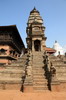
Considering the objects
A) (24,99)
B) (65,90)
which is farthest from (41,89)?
(24,99)

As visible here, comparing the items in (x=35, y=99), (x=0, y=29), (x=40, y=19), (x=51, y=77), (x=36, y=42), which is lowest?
(x=35, y=99)

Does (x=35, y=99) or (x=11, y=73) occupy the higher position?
(x=11, y=73)

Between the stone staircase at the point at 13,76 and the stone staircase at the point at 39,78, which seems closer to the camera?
the stone staircase at the point at 39,78

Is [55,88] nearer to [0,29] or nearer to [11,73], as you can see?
[11,73]

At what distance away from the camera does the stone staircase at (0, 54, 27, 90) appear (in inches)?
661

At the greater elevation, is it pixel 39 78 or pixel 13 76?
pixel 13 76

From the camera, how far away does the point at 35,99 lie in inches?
475

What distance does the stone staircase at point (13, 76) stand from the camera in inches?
661

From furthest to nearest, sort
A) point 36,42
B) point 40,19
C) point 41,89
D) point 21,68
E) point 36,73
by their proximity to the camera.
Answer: point 40,19 < point 36,42 < point 21,68 < point 36,73 < point 41,89

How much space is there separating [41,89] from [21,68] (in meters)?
6.85

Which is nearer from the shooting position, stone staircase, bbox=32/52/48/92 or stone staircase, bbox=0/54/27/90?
stone staircase, bbox=32/52/48/92

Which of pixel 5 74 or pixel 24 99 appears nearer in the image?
pixel 24 99

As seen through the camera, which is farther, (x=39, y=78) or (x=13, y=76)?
(x=13, y=76)

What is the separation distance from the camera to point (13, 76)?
19.2 meters
